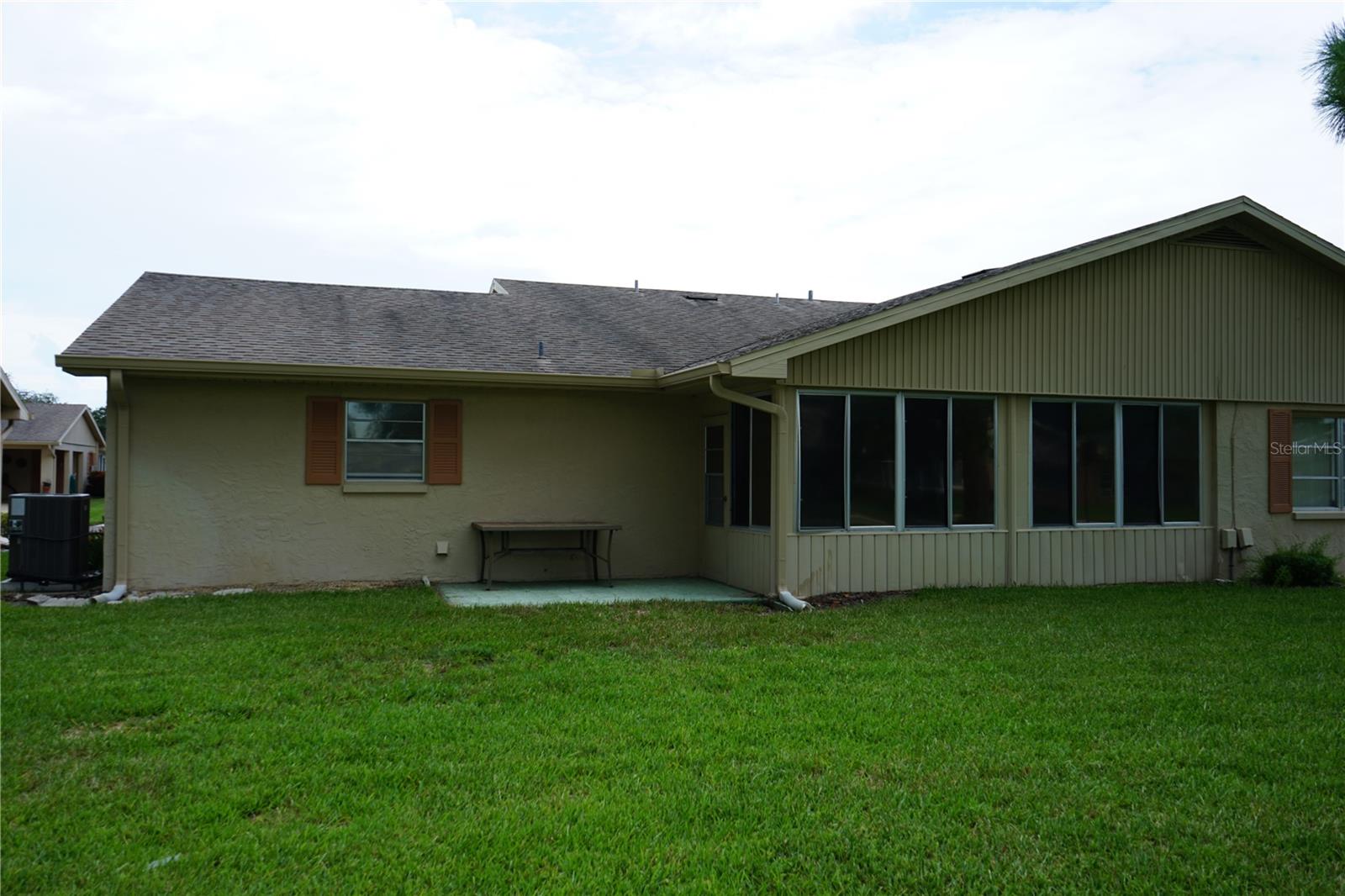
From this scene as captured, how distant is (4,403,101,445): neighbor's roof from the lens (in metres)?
31.0

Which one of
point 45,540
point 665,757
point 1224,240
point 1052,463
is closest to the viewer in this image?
point 665,757

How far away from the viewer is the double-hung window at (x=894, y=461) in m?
9.99

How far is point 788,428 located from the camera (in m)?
9.77

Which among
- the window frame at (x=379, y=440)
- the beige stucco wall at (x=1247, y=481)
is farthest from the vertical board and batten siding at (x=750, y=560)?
the beige stucco wall at (x=1247, y=481)

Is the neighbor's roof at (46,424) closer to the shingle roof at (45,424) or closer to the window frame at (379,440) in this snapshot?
the shingle roof at (45,424)

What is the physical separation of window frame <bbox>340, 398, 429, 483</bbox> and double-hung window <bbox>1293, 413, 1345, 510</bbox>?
1095 centimetres

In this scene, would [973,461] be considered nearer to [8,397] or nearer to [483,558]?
[483,558]

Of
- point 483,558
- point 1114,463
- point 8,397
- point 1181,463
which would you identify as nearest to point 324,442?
point 483,558

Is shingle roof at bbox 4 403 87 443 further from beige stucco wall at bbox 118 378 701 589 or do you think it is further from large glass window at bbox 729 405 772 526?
large glass window at bbox 729 405 772 526

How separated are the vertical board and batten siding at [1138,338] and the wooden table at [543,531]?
3.16 m

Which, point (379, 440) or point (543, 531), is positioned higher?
point (379, 440)

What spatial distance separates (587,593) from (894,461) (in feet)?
12.0

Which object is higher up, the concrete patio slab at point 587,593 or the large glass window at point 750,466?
the large glass window at point 750,466

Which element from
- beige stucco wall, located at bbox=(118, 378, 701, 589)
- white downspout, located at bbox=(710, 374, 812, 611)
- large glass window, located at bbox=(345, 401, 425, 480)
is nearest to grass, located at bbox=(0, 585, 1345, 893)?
white downspout, located at bbox=(710, 374, 812, 611)
